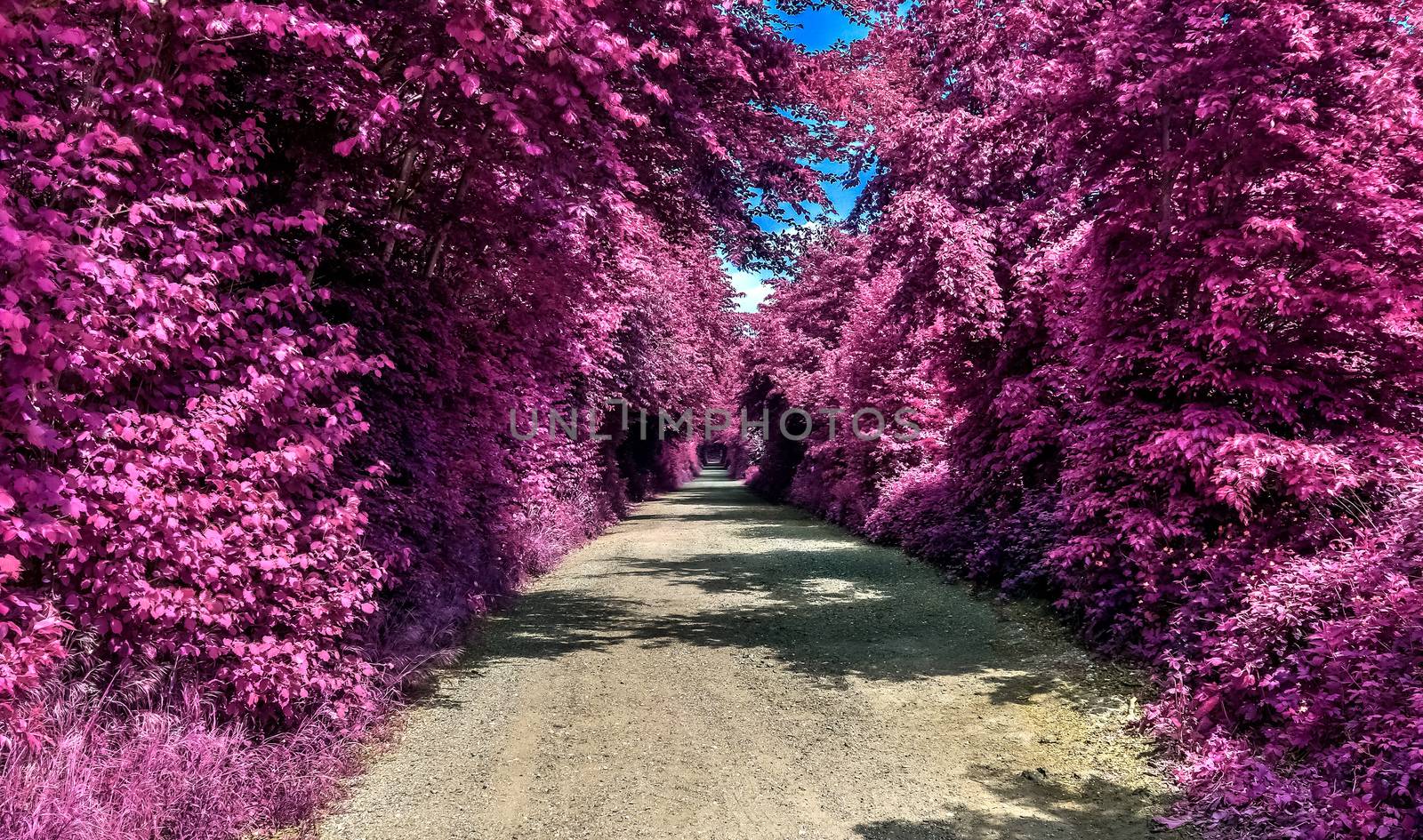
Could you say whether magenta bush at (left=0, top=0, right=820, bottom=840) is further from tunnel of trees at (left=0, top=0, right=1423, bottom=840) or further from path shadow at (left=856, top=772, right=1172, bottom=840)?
path shadow at (left=856, top=772, right=1172, bottom=840)

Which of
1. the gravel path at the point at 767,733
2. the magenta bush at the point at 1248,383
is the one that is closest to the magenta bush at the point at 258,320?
the gravel path at the point at 767,733

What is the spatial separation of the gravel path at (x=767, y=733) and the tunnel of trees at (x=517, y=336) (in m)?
0.53

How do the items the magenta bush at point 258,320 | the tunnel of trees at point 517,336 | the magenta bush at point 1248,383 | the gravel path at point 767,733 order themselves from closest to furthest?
the magenta bush at point 258,320
the tunnel of trees at point 517,336
the magenta bush at point 1248,383
the gravel path at point 767,733

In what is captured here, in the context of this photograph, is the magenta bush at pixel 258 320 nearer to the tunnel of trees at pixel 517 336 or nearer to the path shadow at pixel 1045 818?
the tunnel of trees at pixel 517 336

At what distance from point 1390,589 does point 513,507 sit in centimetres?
997

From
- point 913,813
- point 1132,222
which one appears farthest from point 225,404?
point 1132,222

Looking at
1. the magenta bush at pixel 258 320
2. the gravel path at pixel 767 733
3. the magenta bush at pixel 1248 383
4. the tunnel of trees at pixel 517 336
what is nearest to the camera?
the magenta bush at pixel 258 320

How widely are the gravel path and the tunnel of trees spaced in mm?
531

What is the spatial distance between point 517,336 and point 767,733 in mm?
5818

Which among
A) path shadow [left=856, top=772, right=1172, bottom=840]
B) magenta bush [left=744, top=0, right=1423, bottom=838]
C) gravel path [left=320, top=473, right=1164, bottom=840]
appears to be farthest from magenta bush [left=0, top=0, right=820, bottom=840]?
path shadow [left=856, top=772, right=1172, bottom=840]

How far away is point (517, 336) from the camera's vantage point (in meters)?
9.38

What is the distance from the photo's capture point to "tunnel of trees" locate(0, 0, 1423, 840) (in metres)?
3.68

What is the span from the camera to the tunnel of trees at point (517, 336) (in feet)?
12.1

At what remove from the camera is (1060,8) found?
24.5 ft
